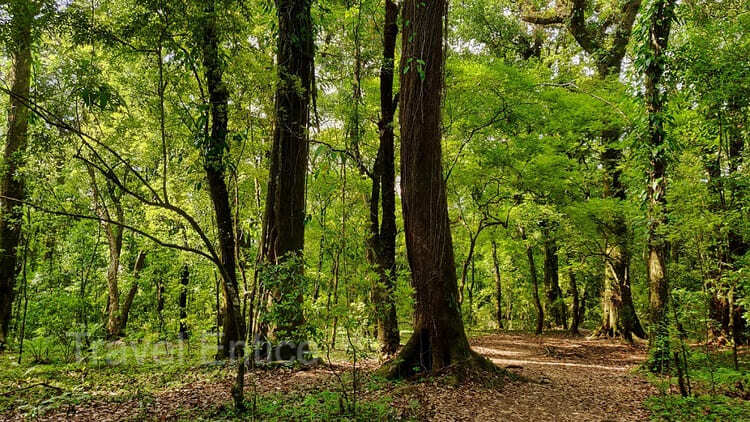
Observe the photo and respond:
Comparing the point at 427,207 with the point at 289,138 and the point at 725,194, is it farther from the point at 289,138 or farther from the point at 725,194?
the point at 725,194

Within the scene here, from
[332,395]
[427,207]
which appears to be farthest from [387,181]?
[332,395]

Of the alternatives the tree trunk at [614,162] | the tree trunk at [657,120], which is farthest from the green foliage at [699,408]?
the tree trunk at [614,162]

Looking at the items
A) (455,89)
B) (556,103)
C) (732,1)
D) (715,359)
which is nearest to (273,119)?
(455,89)

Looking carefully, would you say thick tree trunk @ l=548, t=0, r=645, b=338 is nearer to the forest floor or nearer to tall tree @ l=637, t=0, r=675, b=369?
the forest floor

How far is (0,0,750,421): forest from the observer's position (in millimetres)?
4602

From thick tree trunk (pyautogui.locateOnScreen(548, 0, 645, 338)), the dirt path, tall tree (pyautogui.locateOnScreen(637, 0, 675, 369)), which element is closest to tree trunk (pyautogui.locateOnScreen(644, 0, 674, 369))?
tall tree (pyautogui.locateOnScreen(637, 0, 675, 369))

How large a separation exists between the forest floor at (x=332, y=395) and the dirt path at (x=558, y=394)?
0.01 m

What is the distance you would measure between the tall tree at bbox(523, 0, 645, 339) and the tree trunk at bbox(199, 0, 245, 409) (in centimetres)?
957

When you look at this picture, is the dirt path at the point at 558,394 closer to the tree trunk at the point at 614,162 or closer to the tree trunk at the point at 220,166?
the tree trunk at the point at 220,166

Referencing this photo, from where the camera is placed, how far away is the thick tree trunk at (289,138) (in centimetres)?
582

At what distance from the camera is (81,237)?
12094 mm

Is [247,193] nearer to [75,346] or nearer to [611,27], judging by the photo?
[75,346]

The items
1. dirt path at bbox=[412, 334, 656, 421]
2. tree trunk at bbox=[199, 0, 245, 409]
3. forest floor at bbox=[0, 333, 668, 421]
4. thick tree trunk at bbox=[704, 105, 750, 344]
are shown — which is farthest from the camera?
thick tree trunk at bbox=[704, 105, 750, 344]

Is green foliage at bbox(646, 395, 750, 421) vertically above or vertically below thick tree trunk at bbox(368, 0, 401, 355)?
below
